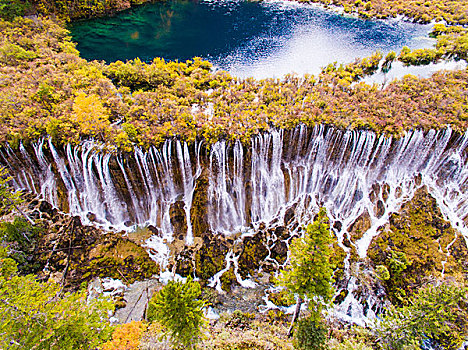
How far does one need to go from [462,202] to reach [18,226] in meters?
40.5

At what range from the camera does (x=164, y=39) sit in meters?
45.9

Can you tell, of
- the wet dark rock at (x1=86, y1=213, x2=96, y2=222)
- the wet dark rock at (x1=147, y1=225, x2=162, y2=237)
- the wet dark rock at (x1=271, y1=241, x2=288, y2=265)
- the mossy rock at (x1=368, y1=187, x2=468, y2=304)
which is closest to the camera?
the mossy rock at (x1=368, y1=187, x2=468, y2=304)

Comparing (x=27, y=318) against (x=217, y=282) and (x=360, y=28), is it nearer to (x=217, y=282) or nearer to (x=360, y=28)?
(x=217, y=282)

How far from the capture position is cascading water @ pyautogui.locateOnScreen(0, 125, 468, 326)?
2247cm

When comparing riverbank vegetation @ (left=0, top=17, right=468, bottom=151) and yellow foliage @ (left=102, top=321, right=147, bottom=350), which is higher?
riverbank vegetation @ (left=0, top=17, right=468, bottom=151)

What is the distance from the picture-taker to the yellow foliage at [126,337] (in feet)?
48.1

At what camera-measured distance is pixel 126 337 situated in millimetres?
15398

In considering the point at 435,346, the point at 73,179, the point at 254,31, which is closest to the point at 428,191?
the point at 435,346

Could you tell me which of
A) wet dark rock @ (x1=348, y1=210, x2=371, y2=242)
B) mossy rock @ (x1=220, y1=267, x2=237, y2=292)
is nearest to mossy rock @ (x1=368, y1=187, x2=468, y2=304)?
wet dark rock @ (x1=348, y1=210, x2=371, y2=242)

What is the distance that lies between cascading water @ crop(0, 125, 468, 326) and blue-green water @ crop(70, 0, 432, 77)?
57.1ft

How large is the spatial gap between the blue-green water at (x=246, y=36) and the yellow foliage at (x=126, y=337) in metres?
32.4

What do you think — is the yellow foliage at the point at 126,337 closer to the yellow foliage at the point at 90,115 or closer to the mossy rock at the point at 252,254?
the mossy rock at the point at 252,254

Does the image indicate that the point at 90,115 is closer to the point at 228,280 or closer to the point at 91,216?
the point at 91,216

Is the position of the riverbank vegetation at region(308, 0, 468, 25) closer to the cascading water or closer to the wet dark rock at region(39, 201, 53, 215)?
the cascading water
